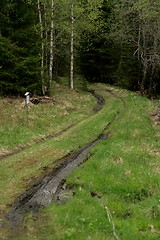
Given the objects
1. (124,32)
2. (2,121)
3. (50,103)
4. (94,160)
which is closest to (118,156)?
(94,160)

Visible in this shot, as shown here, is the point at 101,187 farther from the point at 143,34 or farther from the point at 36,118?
the point at 143,34

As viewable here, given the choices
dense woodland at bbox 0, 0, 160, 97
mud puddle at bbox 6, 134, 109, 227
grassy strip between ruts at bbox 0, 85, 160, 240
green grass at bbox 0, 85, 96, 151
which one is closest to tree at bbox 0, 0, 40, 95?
dense woodland at bbox 0, 0, 160, 97

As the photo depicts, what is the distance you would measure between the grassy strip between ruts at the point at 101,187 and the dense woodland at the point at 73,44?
10358mm

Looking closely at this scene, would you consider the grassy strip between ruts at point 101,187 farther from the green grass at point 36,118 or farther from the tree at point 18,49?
the tree at point 18,49

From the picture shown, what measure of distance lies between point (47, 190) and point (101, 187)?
7.32ft

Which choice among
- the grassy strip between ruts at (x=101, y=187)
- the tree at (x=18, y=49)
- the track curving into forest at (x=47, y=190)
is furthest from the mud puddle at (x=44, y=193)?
the tree at (x=18, y=49)

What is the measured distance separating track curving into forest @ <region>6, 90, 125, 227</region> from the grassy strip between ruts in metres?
0.42

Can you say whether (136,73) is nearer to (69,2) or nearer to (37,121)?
(69,2)

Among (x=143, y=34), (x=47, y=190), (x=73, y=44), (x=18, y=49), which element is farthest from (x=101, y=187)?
(x=73, y=44)

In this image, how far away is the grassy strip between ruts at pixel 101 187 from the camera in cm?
1152

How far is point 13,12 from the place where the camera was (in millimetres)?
→ 34125

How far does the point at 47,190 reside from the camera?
50.6 feet

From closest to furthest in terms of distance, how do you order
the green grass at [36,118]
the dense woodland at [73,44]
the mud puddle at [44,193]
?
the mud puddle at [44,193]
the green grass at [36,118]
the dense woodland at [73,44]

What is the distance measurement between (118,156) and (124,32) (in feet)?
112
